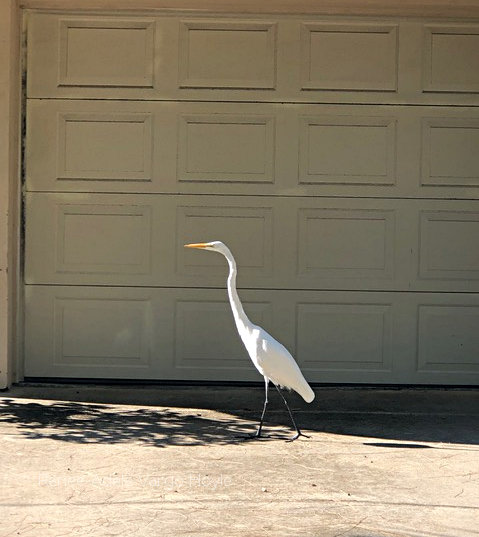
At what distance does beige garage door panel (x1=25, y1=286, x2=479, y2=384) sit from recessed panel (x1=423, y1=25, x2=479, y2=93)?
164 cm

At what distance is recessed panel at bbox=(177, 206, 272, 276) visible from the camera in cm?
Answer: 794

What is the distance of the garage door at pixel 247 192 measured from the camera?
7910 millimetres

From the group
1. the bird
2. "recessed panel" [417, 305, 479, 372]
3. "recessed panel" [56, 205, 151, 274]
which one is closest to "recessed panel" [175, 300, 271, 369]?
"recessed panel" [56, 205, 151, 274]

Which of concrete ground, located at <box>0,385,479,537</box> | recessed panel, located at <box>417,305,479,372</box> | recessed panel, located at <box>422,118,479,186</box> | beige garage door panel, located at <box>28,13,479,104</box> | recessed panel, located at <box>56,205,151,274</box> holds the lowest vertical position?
concrete ground, located at <box>0,385,479,537</box>

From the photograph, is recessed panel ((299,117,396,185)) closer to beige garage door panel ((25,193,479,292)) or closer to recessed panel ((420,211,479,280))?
beige garage door panel ((25,193,479,292))

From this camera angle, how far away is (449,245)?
7969 millimetres

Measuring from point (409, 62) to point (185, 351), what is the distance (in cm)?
282

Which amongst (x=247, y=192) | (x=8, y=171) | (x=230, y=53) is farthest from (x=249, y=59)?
(x=8, y=171)

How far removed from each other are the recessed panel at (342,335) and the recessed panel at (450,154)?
1.08 metres

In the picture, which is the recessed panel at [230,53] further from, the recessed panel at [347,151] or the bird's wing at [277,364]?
the bird's wing at [277,364]

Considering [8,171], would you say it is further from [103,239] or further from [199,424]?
[199,424]

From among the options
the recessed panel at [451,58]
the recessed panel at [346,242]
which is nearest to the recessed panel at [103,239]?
the recessed panel at [346,242]

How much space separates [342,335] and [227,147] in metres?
1.71

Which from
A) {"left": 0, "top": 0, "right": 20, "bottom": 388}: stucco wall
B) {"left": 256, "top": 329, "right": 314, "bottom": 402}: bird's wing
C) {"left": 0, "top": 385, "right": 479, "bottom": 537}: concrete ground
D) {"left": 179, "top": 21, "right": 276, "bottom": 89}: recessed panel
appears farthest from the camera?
{"left": 179, "top": 21, "right": 276, "bottom": 89}: recessed panel
